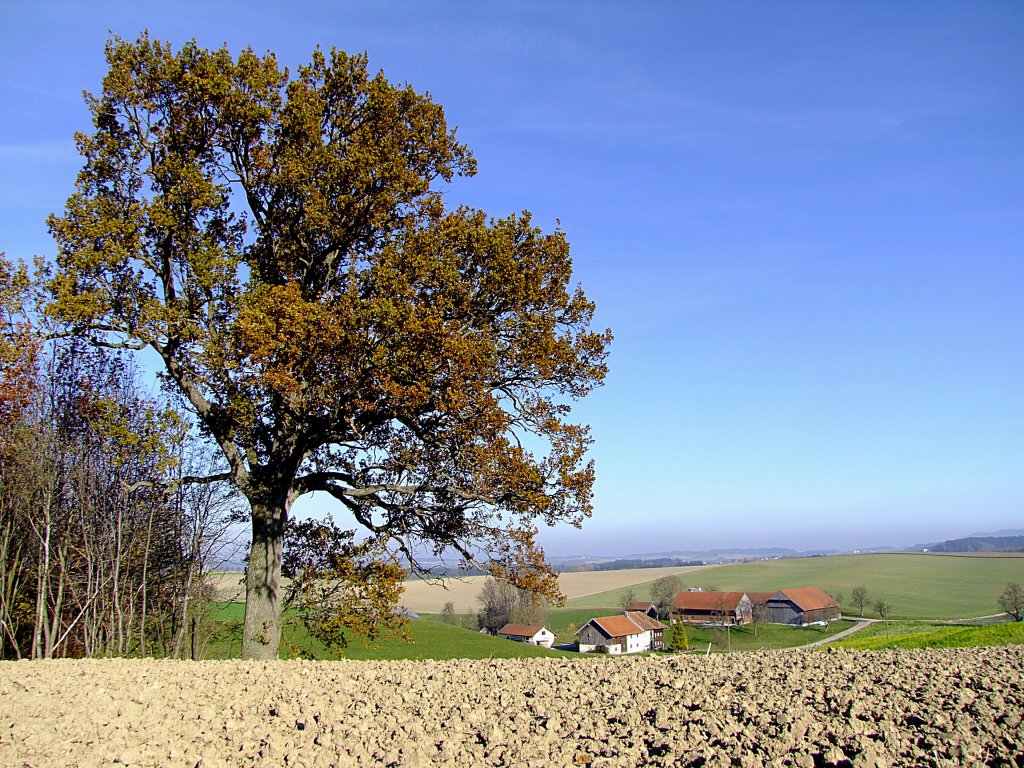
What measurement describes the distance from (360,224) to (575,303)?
4.51 meters

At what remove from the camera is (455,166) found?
15.6 meters

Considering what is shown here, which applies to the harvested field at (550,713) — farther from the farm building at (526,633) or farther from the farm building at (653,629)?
the farm building at (653,629)

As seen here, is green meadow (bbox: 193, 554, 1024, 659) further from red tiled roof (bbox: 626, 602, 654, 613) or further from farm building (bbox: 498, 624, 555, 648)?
farm building (bbox: 498, 624, 555, 648)

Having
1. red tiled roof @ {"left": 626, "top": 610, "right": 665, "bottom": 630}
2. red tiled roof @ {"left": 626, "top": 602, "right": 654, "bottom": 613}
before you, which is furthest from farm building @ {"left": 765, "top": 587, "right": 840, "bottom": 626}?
red tiled roof @ {"left": 626, "top": 610, "right": 665, "bottom": 630}

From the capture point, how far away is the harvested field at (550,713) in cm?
493

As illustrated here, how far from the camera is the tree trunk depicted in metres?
12.7

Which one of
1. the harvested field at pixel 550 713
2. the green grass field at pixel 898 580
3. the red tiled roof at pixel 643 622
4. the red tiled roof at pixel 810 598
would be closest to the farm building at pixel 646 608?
the green grass field at pixel 898 580

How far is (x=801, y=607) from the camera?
3260 inches

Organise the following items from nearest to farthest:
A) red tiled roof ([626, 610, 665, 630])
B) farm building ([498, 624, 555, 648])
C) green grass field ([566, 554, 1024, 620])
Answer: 1. farm building ([498, 624, 555, 648])
2. red tiled roof ([626, 610, 665, 630])
3. green grass field ([566, 554, 1024, 620])

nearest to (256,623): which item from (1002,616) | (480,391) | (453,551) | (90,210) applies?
(453,551)

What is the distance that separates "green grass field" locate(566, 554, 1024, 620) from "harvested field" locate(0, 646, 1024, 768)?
79.9 metres

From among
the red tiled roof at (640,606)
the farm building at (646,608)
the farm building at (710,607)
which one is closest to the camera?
the farm building at (710,607)

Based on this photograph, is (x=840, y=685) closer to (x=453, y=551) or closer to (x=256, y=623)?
(x=453, y=551)

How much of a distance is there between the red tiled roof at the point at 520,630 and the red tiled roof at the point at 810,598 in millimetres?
36252
